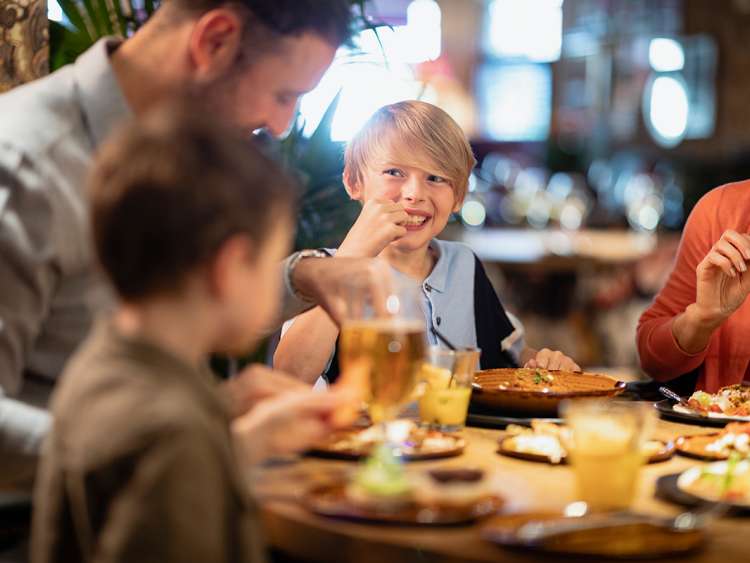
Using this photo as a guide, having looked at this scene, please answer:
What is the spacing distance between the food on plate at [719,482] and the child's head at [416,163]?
1.05m

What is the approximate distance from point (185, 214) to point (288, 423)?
11.4 inches

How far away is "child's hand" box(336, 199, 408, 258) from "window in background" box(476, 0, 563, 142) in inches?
697

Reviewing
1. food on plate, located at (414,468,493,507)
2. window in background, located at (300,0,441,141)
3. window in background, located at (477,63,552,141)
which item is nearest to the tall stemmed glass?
food on plate, located at (414,468,493,507)

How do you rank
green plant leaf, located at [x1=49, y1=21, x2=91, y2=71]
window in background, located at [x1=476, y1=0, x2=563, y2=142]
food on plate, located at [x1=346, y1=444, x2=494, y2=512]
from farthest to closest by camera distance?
window in background, located at [x1=476, y1=0, x2=563, y2=142] → green plant leaf, located at [x1=49, y1=21, x2=91, y2=71] → food on plate, located at [x1=346, y1=444, x2=494, y2=512]

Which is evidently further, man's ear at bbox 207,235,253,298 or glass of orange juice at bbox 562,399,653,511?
glass of orange juice at bbox 562,399,653,511

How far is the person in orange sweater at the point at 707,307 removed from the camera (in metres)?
2.27

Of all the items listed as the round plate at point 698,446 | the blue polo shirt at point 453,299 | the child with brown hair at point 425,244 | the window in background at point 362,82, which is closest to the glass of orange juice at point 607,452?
the round plate at point 698,446

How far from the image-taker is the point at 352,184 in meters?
2.54

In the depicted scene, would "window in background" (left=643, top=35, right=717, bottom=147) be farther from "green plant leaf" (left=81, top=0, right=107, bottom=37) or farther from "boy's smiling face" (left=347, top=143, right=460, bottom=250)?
"boy's smiling face" (left=347, top=143, right=460, bottom=250)

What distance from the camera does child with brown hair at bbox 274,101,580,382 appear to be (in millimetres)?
2230

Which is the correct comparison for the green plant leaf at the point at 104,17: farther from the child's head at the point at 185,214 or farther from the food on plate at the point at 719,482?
the food on plate at the point at 719,482

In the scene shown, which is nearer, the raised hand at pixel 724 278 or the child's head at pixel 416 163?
the raised hand at pixel 724 278

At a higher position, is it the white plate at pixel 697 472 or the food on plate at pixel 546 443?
the white plate at pixel 697 472

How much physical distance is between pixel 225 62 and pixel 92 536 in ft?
2.38
